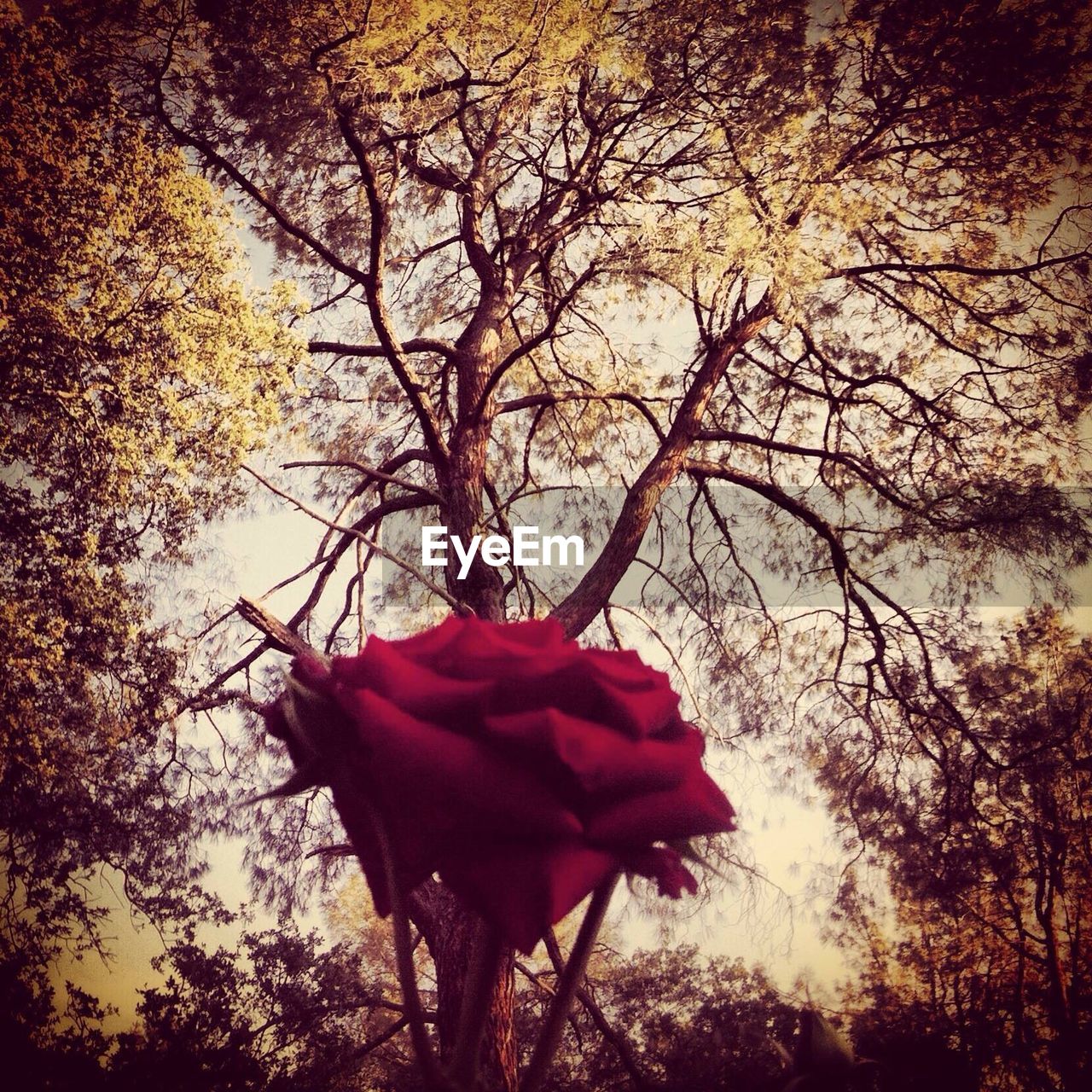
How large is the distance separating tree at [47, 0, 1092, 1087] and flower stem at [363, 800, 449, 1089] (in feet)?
3.57

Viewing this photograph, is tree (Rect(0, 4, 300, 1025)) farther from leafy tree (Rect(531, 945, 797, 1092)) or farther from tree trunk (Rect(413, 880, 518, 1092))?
leafy tree (Rect(531, 945, 797, 1092))

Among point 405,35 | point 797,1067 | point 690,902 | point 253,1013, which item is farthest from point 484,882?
point 253,1013

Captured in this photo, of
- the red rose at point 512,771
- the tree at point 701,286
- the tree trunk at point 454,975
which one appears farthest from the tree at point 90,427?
the red rose at point 512,771

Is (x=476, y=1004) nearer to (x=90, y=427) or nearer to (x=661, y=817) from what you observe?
(x=661, y=817)

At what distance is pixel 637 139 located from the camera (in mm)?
1872

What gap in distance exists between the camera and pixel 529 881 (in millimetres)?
214

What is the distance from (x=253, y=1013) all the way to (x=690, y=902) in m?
1.06

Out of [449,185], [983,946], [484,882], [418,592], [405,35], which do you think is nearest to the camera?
[484,882]

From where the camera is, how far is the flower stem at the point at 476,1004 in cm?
24

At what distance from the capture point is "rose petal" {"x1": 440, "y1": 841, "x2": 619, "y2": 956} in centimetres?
21

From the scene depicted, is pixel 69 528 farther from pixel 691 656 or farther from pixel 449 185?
pixel 691 656

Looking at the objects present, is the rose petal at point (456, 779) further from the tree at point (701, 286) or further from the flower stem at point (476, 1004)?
the tree at point (701, 286)

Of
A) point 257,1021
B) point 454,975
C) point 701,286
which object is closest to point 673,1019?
point 454,975

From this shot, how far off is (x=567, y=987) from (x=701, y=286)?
1838 millimetres
